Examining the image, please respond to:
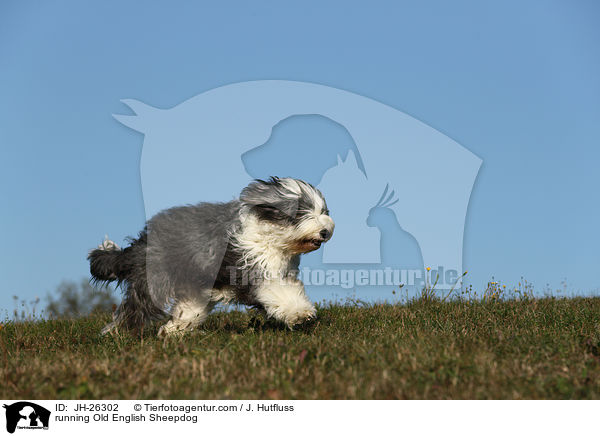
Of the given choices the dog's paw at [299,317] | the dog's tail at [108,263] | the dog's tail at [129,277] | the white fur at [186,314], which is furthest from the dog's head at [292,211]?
the dog's tail at [108,263]

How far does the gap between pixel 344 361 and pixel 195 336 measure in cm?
207

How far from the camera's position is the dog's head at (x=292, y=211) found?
240 inches

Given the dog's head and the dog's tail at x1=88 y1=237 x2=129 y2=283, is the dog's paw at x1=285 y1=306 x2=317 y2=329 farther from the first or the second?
the dog's tail at x1=88 y1=237 x2=129 y2=283

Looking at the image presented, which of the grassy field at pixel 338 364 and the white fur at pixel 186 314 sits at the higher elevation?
the white fur at pixel 186 314

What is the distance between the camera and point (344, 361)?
4.44 m

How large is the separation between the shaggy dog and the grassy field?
0.38m

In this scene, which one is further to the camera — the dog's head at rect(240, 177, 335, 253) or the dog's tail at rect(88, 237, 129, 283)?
the dog's tail at rect(88, 237, 129, 283)

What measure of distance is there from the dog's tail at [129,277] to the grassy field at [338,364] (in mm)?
303
